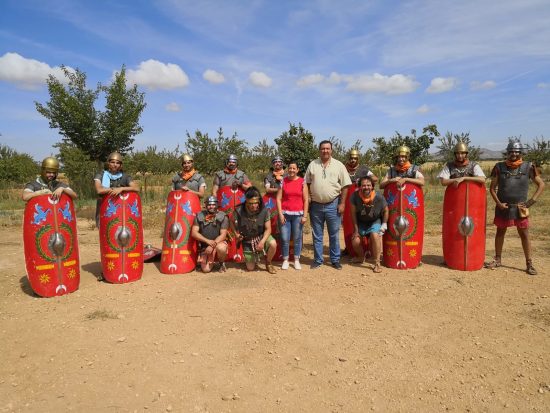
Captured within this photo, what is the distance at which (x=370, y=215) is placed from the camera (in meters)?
5.84

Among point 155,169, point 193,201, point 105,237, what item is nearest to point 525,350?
point 193,201

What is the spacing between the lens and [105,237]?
5.36 metres

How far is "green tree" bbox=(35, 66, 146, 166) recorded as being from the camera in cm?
1560

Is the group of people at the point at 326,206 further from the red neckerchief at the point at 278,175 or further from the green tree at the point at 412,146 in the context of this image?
the green tree at the point at 412,146

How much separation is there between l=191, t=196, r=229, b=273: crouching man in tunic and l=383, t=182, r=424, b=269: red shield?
2.31 metres

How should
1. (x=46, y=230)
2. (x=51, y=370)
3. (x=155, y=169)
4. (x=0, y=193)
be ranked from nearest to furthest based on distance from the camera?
(x=51, y=370) < (x=46, y=230) < (x=0, y=193) < (x=155, y=169)

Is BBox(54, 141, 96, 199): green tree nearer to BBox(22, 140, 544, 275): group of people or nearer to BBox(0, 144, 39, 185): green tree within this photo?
BBox(0, 144, 39, 185): green tree

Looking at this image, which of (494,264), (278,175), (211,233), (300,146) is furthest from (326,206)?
(300,146)

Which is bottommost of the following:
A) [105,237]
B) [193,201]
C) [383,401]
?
[383,401]

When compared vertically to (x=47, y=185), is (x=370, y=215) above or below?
below

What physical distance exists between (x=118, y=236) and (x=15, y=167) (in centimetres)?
2254

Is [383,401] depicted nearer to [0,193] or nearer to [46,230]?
[46,230]

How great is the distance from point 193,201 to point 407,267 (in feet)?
10.2

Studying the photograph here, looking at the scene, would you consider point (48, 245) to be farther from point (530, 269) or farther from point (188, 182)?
point (530, 269)
